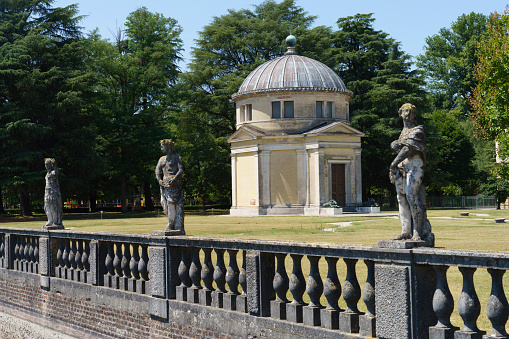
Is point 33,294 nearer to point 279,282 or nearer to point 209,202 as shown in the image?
point 279,282

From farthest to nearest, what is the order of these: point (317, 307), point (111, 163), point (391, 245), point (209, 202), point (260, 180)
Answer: point (209, 202)
point (111, 163)
point (260, 180)
point (317, 307)
point (391, 245)

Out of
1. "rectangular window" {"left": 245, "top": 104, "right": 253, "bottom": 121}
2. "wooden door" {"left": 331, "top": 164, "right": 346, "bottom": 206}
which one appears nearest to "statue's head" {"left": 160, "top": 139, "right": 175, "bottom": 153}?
"wooden door" {"left": 331, "top": 164, "right": 346, "bottom": 206}

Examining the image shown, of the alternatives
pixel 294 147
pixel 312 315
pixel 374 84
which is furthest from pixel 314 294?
pixel 374 84

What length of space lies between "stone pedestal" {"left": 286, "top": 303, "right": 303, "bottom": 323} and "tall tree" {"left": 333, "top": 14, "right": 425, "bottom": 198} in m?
52.0

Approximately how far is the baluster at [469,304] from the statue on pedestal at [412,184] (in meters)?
1.00

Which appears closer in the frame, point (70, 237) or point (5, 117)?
point (70, 237)

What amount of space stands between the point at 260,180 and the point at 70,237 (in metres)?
33.9

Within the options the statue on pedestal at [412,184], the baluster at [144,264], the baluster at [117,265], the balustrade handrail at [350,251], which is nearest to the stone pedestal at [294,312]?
the balustrade handrail at [350,251]

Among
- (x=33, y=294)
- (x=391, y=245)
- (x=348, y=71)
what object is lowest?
(x=33, y=294)

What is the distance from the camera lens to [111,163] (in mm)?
55500

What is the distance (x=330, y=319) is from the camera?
7102mm

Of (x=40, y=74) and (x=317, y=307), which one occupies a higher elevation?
(x=40, y=74)

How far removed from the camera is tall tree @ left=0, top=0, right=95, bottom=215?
4609cm

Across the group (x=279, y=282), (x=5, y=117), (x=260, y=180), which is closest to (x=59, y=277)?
(x=279, y=282)
